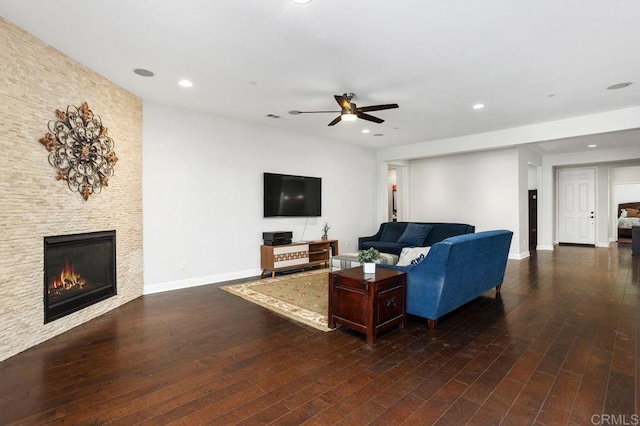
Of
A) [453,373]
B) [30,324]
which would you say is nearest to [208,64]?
[30,324]

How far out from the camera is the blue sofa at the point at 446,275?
3.23 metres

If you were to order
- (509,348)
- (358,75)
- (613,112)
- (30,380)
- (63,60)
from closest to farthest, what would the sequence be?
(30,380), (509,348), (63,60), (358,75), (613,112)

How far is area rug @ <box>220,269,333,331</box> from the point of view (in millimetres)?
3752

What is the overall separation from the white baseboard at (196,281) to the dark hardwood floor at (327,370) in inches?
29.9

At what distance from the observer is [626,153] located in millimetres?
8477

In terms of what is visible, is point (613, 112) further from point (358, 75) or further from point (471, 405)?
point (471, 405)

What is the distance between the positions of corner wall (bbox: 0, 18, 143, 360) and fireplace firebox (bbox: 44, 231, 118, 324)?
0.07m

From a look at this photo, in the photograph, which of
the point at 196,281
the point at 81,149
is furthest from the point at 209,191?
the point at 81,149

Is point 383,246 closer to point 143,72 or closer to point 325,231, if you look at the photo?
point 325,231

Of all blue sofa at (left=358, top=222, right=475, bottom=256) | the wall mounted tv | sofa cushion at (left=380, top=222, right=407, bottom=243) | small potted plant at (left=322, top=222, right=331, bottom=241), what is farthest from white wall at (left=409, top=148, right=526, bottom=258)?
the wall mounted tv

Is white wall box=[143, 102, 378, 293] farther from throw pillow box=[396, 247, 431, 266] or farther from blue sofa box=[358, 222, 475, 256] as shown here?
throw pillow box=[396, 247, 431, 266]

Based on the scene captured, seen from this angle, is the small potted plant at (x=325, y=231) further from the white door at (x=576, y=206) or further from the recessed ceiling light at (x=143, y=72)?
the white door at (x=576, y=206)

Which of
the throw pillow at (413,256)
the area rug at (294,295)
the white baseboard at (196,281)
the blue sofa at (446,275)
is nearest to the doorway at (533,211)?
the blue sofa at (446,275)

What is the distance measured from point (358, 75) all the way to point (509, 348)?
3184 millimetres
